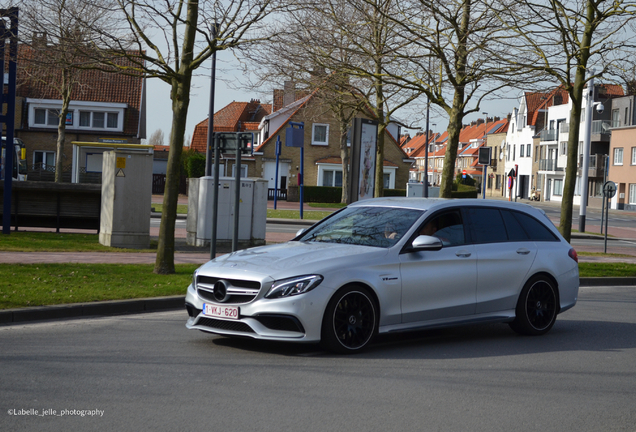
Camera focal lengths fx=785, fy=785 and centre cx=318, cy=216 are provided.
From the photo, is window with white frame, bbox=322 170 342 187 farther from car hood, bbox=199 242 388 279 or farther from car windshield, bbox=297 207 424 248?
car hood, bbox=199 242 388 279

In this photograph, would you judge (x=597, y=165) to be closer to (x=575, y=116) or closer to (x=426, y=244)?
(x=575, y=116)

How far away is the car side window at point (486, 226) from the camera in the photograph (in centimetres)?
872

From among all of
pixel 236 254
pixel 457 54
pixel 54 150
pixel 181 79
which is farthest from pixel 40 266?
pixel 54 150

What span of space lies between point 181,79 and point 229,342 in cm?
580

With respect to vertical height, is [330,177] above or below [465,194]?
above

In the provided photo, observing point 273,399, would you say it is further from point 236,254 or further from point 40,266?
point 40,266

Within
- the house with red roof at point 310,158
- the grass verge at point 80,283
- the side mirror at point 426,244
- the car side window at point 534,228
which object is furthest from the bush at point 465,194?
the side mirror at point 426,244

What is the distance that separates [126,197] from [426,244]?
409 inches

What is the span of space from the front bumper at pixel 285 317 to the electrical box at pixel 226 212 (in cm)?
1099

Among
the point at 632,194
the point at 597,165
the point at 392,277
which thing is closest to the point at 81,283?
the point at 392,277

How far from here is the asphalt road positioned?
522 cm

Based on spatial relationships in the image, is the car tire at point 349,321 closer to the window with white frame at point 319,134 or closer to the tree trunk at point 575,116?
the tree trunk at point 575,116

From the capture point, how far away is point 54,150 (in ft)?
188

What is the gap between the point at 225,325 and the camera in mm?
7305
